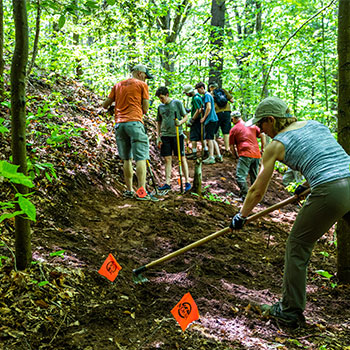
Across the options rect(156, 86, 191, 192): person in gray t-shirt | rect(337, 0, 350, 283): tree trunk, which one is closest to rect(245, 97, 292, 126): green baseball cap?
rect(337, 0, 350, 283): tree trunk

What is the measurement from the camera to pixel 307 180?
122 inches

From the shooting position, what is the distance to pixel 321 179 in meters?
2.94

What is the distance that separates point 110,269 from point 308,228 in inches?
79.9

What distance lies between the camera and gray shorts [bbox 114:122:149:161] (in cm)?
598

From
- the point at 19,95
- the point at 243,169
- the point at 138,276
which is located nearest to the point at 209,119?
the point at 243,169

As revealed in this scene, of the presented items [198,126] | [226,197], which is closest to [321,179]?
[226,197]

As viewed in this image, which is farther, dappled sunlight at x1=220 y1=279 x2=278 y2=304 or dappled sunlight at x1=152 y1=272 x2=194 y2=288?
dappled sunlight at x1=152 y1=272 x2=194 y2=288

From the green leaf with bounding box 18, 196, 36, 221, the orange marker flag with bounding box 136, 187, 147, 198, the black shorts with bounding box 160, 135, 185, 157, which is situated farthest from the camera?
the black shorts with bounding box 160, 135, 185, 157

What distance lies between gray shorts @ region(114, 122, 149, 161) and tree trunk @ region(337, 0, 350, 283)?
329 cm

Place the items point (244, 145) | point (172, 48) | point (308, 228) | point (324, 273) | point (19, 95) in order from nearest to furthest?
1. point (19, 95)
2. point (308, 228)
3. point (324, 273)
4. point (244, 145)
5. point (172, 48)

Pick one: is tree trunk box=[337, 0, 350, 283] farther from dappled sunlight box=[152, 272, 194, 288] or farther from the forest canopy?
the forest canopy

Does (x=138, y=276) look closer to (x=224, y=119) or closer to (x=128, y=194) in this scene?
(x=128, y=194)

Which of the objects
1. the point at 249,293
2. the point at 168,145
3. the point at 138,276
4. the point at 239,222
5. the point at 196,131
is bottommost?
the point at 249,293

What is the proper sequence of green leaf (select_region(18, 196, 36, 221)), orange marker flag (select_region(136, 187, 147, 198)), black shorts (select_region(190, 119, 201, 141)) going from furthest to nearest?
black shorts (select_region(190, 119, 201, 141)), orange marker flag (select_region(136, 187, 147, 198)), green leaf (select_region(18, 196, 36, 221))
